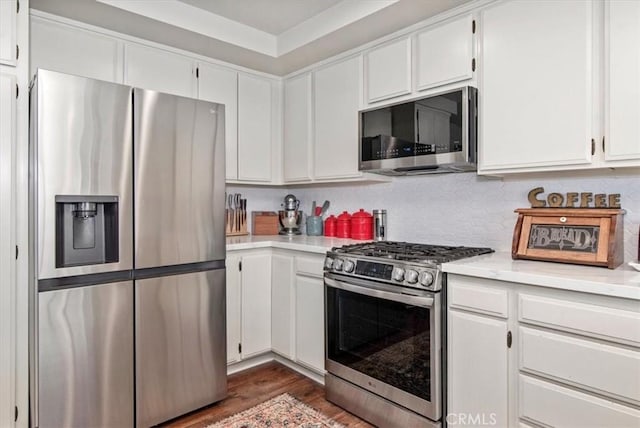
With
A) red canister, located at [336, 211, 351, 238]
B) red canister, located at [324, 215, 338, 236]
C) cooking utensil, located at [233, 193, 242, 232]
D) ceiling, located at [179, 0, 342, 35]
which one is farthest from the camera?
cooking utensil, located at [233, 193, 242, 232]

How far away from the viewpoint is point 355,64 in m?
2.74

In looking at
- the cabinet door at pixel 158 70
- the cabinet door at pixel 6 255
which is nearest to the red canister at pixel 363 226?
the cabinet door at pixel 158 70

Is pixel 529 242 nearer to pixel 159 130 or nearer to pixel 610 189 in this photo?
pixel 610 189

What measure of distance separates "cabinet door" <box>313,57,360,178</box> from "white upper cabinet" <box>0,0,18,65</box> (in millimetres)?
1853

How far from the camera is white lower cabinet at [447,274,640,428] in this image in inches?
55.2

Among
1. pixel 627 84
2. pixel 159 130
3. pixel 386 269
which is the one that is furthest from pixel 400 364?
pixel 159 130

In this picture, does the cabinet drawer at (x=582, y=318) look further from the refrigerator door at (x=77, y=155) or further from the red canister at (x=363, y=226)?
the refrigerator door at (x=77, y=155)

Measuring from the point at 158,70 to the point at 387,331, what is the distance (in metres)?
2.26

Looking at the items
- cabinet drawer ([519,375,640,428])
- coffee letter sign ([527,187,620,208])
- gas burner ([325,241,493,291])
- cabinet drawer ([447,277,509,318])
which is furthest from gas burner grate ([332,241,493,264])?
cabinet drawer ([519,375,640,428])

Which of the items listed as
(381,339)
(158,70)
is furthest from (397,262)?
(158,70)

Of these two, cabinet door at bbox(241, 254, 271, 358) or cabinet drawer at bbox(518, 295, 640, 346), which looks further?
cabinet door at bbox(241, 254, 271, 358)

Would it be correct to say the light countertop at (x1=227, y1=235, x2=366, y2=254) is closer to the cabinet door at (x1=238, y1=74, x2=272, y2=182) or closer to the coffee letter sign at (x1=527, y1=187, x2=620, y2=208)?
the cabinet door at (x1=238, y1=74, x2=272, y2=182)

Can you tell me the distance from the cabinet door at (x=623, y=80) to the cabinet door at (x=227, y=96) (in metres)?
2.36

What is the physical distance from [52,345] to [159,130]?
114 centimetres
